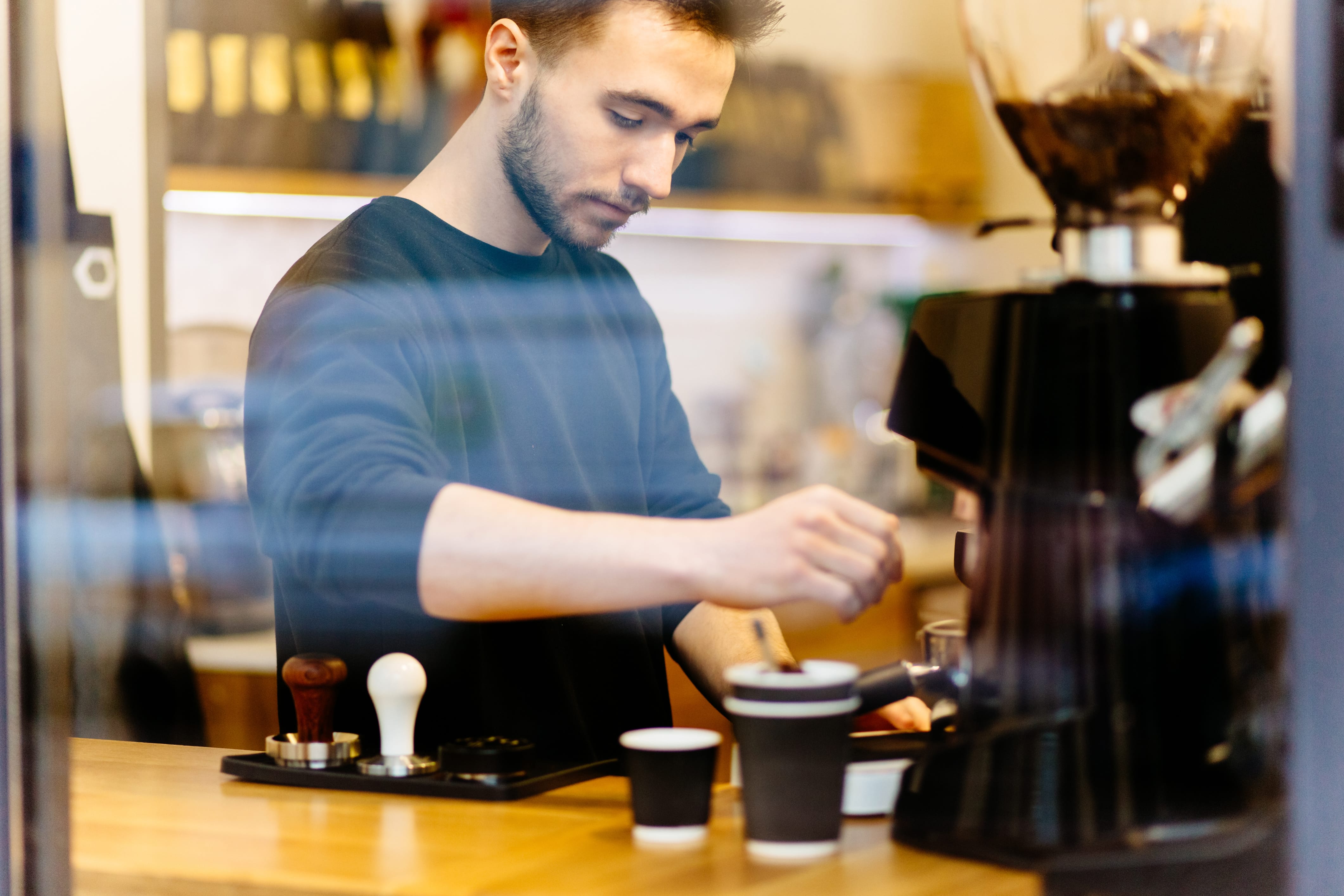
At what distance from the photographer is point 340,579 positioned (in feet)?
3.11

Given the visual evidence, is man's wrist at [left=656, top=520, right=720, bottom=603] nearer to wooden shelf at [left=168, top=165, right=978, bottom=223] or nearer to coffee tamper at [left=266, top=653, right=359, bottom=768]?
coffee tamper at [left=266, top=653, right=359, bottom=768]

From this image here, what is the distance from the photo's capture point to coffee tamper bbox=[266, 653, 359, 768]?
3.16 feet

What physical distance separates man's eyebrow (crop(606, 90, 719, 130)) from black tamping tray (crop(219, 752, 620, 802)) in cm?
Answer: 62

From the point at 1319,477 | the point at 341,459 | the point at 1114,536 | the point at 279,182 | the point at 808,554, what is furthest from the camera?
the point at 279,182

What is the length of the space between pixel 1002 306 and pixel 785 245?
2.74 m

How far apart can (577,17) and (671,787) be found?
799 millimetres

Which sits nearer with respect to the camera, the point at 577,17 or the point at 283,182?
the point at 577,17

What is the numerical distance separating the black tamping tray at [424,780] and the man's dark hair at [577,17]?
2.24 ft

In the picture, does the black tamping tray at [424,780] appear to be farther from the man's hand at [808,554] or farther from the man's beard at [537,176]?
the man's beard at [537,176]

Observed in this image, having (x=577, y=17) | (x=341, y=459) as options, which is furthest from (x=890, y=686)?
(x=577, y=17)

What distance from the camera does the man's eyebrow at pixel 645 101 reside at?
1.32m

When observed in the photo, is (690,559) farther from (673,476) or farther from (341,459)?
(673,476)

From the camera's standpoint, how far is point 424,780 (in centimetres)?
92

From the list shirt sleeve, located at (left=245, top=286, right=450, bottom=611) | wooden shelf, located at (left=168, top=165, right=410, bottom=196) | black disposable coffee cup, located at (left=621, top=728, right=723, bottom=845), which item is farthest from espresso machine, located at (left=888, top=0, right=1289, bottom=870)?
wooden shelf, located at (left=168, top=165, right=410, bottom=196)
